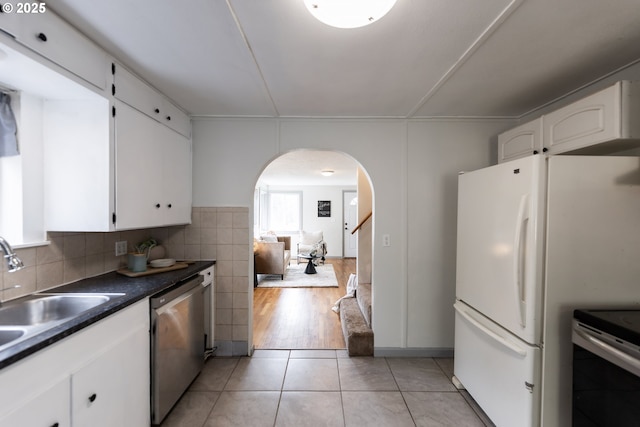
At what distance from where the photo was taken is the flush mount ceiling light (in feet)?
3.26

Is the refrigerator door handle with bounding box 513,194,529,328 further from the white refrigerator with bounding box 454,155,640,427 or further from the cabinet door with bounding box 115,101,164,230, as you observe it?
the cabinet door with bounding box 115,101,164,230

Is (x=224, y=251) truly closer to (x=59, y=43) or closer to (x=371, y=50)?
(x=59, y=43)

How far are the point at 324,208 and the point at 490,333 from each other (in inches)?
274

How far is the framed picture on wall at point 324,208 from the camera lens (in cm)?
853

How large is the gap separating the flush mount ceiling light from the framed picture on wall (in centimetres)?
747

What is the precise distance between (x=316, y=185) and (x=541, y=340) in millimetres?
7339

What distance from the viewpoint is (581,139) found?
1599 mm

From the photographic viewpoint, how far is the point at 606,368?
123cm

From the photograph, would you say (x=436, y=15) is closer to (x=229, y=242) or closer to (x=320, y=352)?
(x=229, y=242)

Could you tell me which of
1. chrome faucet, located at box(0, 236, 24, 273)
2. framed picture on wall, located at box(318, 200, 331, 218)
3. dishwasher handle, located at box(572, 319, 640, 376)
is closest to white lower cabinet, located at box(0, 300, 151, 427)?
chrome faucet, located at box(0, 236, 24, 273)

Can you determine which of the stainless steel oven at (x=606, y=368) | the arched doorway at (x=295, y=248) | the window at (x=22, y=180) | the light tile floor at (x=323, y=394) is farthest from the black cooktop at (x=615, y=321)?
the window at (x=22, y=180)

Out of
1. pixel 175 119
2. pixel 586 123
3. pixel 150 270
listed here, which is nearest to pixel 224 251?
pixel 150 270

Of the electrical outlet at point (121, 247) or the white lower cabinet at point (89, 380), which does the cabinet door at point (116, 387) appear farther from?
the electrical outlet at point (121, 247)

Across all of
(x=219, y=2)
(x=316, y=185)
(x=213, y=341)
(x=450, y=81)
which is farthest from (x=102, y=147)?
(x=316, y=185)
